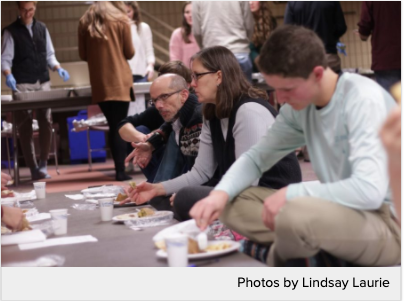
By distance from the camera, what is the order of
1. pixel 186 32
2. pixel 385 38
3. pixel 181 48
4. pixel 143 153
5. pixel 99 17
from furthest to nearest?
pixel 181 48 → pixel 186 32 → pixel 99 17 → pixel 385 38 → pixel 143 153

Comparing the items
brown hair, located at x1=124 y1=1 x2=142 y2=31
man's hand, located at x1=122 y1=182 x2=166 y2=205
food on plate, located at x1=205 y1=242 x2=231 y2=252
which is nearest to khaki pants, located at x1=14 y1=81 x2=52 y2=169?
brown hair, located at x1=124 y1=1 x2=142 y2=31

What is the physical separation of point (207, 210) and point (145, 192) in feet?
2.82

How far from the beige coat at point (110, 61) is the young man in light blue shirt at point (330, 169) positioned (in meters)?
3.38

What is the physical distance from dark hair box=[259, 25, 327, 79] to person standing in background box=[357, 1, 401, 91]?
2.51 meters

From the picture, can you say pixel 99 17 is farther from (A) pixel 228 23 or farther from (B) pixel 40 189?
(B) pixel 40 189

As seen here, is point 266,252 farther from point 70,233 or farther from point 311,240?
point 70,233

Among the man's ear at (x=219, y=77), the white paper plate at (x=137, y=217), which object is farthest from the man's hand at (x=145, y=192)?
the man's ear at (x=219, y=77)

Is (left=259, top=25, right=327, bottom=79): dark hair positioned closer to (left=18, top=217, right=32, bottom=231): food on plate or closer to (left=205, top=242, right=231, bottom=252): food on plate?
(left=205, top=242, right=231, bottom=252): food on plate

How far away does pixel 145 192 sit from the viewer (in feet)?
8.55

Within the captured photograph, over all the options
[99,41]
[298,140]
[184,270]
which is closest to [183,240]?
[184,270]

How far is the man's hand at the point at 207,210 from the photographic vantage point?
1772mm

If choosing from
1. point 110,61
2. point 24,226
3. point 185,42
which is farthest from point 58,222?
point 185,42

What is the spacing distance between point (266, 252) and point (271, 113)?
2.16 feet

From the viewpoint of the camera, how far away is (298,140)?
1953mm
